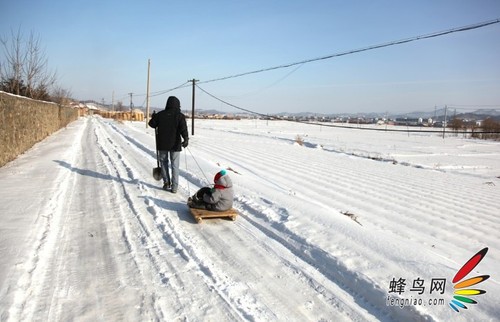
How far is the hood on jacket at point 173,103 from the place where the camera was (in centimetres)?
715

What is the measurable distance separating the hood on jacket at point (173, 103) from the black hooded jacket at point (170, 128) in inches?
0.9

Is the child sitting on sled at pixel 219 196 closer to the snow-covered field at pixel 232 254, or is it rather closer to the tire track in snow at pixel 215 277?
the snow-covered field at pixel 232 254

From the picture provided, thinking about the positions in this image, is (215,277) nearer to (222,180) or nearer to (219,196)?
(219,196)

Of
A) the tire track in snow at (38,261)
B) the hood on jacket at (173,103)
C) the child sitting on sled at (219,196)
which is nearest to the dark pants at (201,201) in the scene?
the child sitting on sled at (219,196)

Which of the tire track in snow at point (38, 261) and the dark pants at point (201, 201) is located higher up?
the dark pants at point (201, 201)

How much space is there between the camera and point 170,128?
7.00m

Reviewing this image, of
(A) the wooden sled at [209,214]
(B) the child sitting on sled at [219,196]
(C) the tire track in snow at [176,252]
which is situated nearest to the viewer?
(C) the tire track in snow at [176,252]

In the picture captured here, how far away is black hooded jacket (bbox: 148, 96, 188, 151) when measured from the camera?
275 inches

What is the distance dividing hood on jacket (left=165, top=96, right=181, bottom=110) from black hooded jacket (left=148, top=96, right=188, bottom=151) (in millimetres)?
23

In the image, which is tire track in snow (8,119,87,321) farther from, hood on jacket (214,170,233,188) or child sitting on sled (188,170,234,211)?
hood on jacket (214,170,233,188)

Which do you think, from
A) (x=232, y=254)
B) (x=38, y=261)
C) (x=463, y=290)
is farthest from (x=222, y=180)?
(x=463, y=290)

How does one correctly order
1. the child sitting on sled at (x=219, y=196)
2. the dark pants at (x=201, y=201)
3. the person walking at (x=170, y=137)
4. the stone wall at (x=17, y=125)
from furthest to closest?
1. the stone wall at (x=17, y=125)
2. the person walking at (x=170, y=137)
3. the dark pants at (x=201, y=201)
4. the child sitting on sled at (x=219, y=196)

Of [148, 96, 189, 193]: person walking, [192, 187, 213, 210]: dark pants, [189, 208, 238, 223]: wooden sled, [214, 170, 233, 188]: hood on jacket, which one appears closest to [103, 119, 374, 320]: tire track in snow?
[189, 208, 238, 223]: wooden sled

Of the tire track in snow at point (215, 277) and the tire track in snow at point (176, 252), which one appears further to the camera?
the tire track in snow at point (176, 252)
